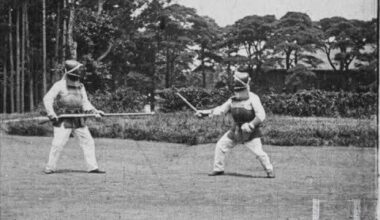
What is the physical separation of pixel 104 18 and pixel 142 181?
6.20 m

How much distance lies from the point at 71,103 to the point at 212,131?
2.71m

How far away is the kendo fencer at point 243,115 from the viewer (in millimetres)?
7207

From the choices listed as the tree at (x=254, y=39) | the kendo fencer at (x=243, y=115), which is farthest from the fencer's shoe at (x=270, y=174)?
the tree at (x=254, y=39)

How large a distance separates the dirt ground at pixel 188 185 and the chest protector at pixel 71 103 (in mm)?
669

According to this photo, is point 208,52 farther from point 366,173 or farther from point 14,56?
point 14,56

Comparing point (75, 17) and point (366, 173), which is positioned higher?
point (75, 17)

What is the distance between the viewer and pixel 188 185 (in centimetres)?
729

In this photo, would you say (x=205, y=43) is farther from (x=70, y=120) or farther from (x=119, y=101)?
(x=70, y=120)

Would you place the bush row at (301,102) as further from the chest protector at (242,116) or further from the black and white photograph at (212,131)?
the chest protector at (242,116)

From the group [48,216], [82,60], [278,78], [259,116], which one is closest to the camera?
[48,216]

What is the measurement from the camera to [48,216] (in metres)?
5.90

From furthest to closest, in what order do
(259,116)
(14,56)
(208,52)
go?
(14,56) → (208,52) → (259,116)

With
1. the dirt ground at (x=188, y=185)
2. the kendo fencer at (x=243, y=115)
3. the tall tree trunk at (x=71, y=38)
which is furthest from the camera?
the tall tree trunk at (x=71, y=38)

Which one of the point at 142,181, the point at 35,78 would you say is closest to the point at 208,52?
the point at 142,181
